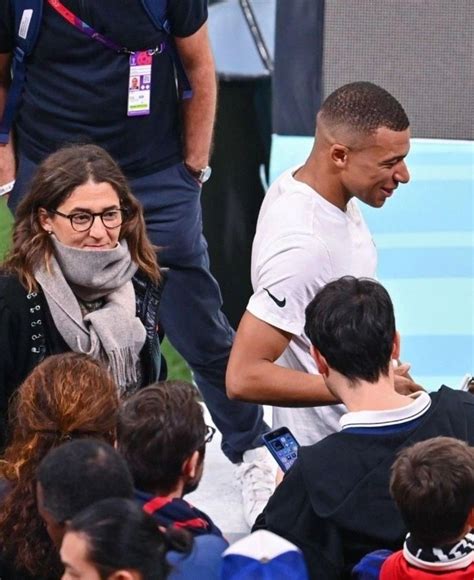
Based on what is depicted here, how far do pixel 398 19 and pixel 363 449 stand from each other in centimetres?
339

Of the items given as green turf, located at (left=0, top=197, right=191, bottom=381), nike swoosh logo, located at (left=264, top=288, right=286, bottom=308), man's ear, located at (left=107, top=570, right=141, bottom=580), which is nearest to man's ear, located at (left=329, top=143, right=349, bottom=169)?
nike swoosh logo, located at (left=264, top=288, right=286, bottom=308)

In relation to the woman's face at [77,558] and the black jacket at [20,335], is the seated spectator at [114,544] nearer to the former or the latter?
the woman's face at [77,558]

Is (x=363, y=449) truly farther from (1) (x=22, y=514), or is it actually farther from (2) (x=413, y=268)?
(2) (x=413, y=268)

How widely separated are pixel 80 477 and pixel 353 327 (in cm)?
75

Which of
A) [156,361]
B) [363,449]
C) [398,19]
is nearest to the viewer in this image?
[363,449]

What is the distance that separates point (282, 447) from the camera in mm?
3213

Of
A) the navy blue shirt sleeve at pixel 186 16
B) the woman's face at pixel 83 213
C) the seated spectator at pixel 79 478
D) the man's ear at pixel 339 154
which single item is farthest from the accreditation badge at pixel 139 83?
the seated spectator at pixel 79 478

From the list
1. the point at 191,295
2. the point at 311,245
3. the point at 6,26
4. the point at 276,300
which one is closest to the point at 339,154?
the point at 311,245

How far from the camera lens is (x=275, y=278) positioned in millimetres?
3568

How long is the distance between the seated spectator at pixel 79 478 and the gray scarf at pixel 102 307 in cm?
108

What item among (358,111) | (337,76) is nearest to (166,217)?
(358,111)

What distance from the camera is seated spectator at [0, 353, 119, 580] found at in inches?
113

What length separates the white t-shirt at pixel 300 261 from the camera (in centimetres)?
357

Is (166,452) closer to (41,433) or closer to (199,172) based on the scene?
(41,433)
